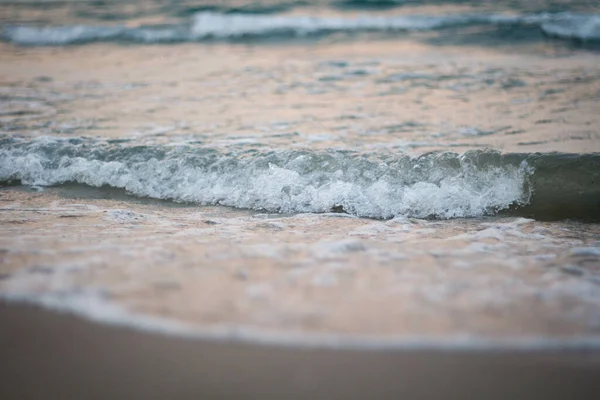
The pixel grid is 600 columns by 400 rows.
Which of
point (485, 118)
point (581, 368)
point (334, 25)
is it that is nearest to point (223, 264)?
point (581, 368)

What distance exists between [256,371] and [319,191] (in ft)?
7.36

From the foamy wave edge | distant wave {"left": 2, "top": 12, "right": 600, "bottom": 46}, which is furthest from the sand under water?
distant wave {"left": 2, "top": 12, "right": 600, "bottom": 46}

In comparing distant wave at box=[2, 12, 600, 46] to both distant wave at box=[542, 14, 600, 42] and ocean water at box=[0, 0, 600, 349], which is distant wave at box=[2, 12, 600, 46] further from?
ocean water at box=[0, 0, 600, 349]

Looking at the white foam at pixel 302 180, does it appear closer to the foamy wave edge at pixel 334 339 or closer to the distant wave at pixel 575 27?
the foamy wave edge at pixel 334 339

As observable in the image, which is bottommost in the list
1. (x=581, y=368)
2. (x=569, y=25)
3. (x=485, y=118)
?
(x=581, y=368)

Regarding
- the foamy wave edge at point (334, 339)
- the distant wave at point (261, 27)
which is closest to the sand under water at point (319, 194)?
the foamy wave edge at point (334, 339)

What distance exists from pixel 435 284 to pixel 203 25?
1021 centimetres

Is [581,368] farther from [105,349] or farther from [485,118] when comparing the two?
[485,118]

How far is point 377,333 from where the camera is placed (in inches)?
74.2

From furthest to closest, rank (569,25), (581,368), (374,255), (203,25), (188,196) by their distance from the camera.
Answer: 1. (203,25)
2. (569,25)
3. (188,196)
4. (374,255)
5. (581,368)

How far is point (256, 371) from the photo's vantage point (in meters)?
1.71

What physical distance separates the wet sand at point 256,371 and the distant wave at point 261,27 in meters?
9.25

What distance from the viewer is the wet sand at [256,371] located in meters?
1.61

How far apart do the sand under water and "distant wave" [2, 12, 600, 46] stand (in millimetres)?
774
